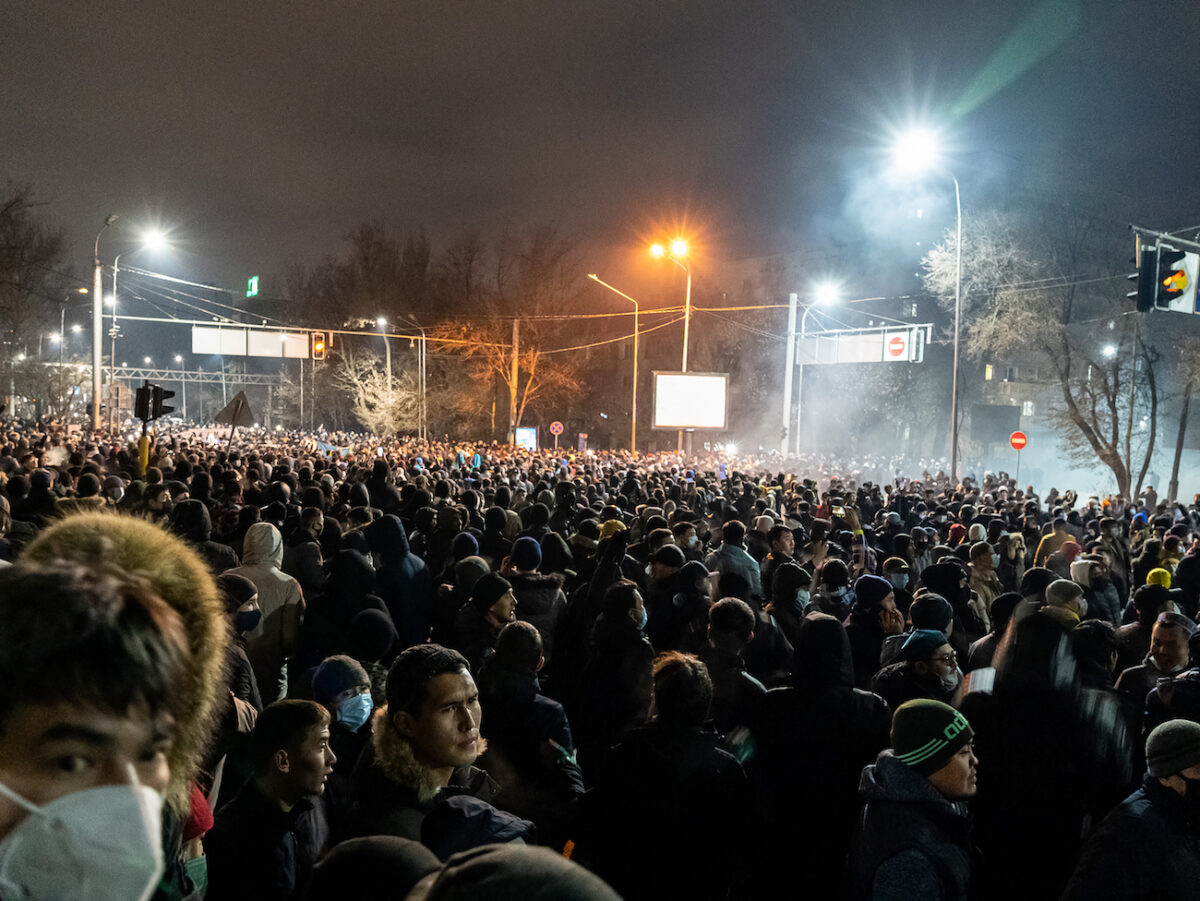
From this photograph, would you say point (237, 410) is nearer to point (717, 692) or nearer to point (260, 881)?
point (717, 692)

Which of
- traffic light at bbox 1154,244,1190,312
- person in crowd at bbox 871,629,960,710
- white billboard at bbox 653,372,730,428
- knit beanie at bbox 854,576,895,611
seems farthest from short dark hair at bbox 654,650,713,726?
white billboard at bbox 653,372,730,428

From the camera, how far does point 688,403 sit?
3206 centimetres

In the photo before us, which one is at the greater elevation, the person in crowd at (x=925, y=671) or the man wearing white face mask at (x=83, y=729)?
the man wearing white face mask at (x=83, y=729)

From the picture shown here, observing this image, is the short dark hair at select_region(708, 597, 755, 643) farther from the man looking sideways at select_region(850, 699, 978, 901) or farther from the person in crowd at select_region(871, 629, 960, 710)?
the man looking sideways at select_region(850, 699, 978, 901)

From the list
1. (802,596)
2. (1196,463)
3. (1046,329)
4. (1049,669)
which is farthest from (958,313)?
(1196,463)

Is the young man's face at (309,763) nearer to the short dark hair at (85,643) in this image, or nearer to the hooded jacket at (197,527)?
the short dark hair at (85,643)

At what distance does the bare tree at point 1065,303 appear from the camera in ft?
103

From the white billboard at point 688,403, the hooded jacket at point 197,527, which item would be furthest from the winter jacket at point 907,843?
the white billboard at point 688,403

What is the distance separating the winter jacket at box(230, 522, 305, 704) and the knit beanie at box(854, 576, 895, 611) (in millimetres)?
3844

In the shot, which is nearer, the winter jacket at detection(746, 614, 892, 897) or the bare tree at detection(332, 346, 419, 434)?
the winter jacket at detection(746, 614, 892, 897)

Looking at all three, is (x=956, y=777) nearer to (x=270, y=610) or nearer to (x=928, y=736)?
(x=928, y=736)

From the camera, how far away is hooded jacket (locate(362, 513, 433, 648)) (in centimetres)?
717

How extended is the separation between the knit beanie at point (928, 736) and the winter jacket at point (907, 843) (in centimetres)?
4

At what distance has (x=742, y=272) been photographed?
252 feet
